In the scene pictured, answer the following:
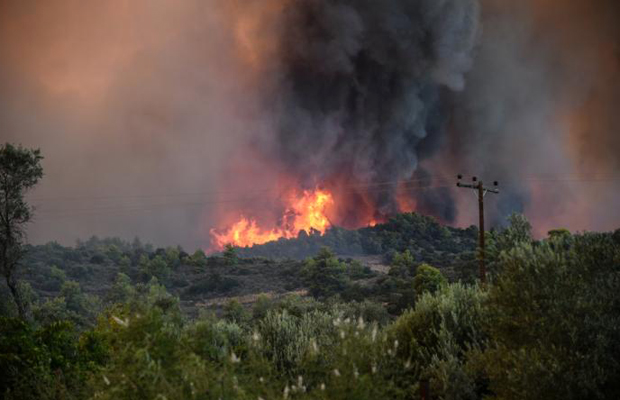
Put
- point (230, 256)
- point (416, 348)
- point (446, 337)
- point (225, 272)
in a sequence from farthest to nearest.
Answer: point (230, 256) < point (225, 272) < point (416, 348) < point (446, 337)

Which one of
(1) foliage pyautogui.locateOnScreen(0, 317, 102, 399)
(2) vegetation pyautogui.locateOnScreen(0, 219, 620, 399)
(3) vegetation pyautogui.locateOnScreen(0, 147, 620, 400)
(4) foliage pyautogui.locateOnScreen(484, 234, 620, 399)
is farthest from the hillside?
(4) foliage pyautogui.locateOnScreen(484, 234, 620, 399)

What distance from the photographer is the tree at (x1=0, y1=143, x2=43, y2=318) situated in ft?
163

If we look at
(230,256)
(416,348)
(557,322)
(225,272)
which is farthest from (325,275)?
(557,322)

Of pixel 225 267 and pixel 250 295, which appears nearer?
pixel 250 295

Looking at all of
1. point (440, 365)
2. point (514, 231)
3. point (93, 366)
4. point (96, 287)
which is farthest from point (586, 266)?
point (96, 287)

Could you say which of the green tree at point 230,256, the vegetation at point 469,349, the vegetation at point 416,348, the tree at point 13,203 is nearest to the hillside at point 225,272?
the green tree at point 230,256

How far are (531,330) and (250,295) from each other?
11362 cm

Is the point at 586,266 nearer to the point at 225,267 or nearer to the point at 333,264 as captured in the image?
the point at 333,264

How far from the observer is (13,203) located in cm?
5031

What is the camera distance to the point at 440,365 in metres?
18.9

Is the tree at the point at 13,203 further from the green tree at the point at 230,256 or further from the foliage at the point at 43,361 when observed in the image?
the green tree at the point at 230,256

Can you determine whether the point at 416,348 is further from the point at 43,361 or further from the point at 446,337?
the point at 43,361

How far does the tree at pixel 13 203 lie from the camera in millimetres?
49781

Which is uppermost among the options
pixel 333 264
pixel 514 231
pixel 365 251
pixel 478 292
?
pixel 365 251
